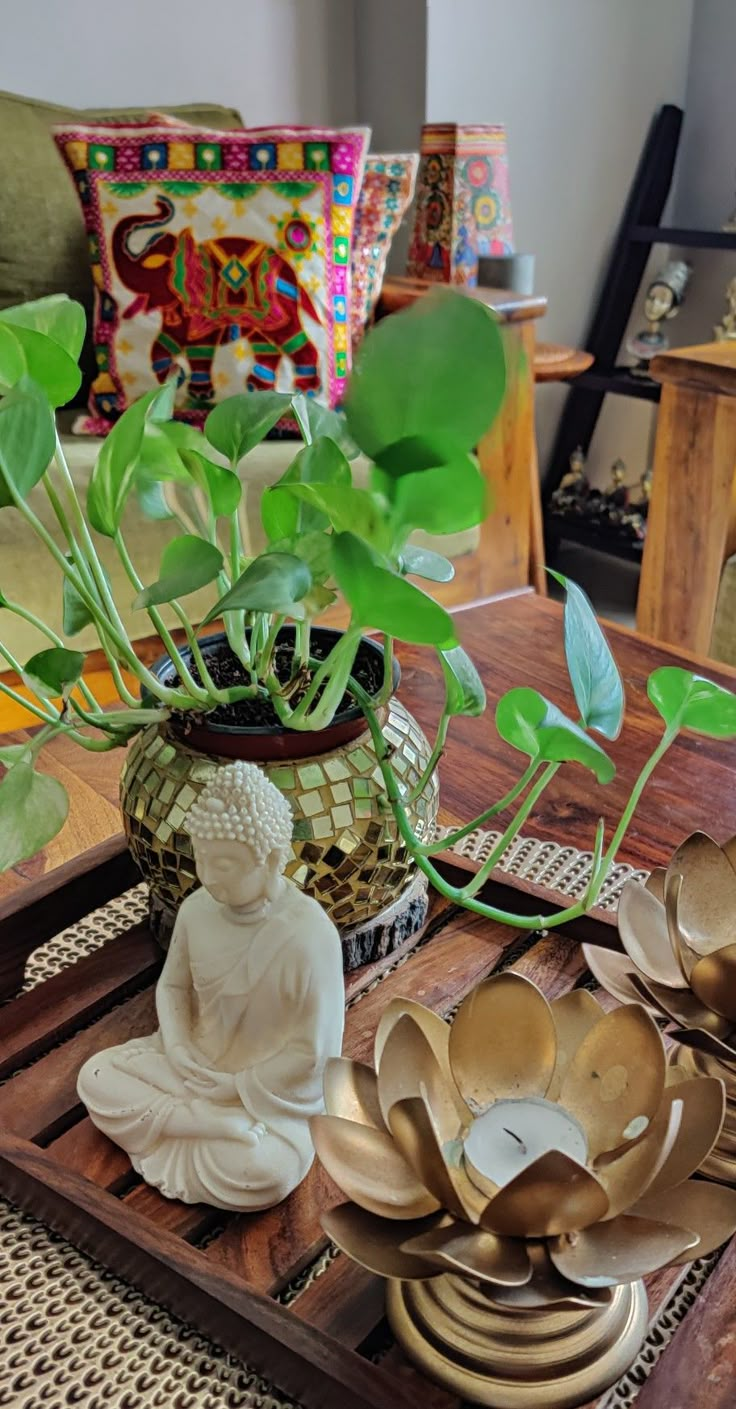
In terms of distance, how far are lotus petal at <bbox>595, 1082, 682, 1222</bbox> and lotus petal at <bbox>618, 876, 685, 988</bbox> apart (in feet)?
0.39

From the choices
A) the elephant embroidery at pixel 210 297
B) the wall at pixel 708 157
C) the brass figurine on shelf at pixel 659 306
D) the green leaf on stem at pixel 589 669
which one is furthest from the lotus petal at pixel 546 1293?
the wall at pixel 708 157

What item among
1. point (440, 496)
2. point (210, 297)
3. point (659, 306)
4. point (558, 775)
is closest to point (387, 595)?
point (440, 496)

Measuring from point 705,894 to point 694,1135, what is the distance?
0.17m

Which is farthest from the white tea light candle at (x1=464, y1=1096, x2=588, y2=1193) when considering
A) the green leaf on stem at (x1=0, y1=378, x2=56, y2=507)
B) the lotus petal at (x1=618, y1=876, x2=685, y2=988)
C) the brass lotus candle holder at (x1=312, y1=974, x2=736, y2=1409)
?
the green leaf on stem at (x1=0, y1=378, x2=56, y2=507)

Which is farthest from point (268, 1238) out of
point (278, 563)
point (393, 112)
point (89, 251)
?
point (393, 112)

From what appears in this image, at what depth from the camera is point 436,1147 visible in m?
0.42

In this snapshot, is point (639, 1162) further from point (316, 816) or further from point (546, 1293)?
point (316, 816)

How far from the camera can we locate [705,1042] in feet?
1.68

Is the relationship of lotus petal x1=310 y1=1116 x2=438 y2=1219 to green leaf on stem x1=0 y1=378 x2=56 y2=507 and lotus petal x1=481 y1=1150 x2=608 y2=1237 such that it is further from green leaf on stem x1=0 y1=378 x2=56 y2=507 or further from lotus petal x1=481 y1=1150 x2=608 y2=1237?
green leaf on stem x1=0 y1=378 x2=56 y2=507

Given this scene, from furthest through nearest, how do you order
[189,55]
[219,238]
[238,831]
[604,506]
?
[604,506] → [189,55] → [219,238] → [238,831]

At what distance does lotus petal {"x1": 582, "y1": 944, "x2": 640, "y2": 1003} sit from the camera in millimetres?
567

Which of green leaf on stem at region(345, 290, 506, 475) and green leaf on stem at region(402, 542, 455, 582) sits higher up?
green leaf on stem at region(345, 290, 506, 475)

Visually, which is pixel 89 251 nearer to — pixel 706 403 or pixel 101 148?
pixel 101 148

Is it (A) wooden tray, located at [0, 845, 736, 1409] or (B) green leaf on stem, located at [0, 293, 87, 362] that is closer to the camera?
(A) wooden tray, located at [0, 845, 736, 1409]
